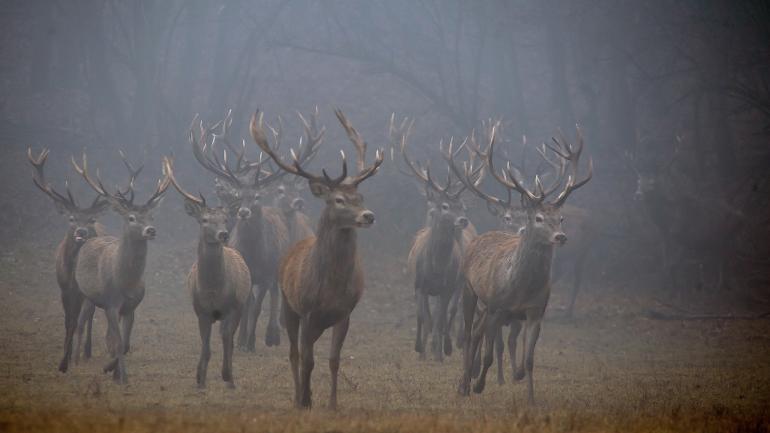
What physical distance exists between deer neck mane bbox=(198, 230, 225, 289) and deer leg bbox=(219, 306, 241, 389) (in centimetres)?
41

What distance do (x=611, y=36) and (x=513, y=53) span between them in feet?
9.03

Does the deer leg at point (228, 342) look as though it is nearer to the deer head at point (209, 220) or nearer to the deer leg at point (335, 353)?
the deer head at point (209, 220)

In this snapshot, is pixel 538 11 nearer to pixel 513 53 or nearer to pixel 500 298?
pixel 513 53

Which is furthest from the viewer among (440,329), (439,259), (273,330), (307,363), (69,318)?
(439,259)

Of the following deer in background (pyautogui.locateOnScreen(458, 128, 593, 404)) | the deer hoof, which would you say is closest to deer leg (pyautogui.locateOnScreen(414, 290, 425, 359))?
the deer hoof

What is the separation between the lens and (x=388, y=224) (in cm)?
2358

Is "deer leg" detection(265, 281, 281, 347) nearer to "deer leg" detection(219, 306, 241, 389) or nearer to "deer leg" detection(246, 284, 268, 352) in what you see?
"deer leg" detection(246, 284, 268, 352)

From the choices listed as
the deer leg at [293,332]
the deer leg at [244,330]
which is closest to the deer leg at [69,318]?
the deer leg at [244,330]

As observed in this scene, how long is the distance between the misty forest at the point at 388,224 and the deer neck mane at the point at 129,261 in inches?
1.2

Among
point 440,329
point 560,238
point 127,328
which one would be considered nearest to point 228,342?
point 127,328

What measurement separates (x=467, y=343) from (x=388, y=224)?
12646 mm

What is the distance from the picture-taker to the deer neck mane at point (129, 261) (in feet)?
37.8

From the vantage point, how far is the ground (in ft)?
24.5

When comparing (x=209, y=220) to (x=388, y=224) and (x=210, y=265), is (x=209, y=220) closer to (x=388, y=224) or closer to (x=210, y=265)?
(x=210, y=265)
